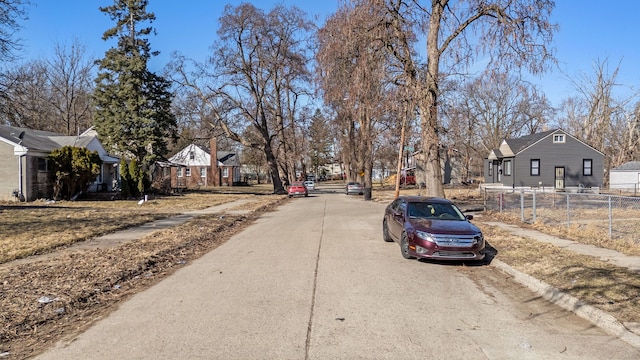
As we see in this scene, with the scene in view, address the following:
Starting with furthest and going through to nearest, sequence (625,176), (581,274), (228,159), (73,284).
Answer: (228,159), (625,176), (581,274), (73,284)

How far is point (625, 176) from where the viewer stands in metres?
48.5

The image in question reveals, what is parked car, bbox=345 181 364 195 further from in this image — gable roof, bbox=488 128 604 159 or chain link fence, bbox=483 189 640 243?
chain link fence, bbox=483 189 640 243

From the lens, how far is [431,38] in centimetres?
2175

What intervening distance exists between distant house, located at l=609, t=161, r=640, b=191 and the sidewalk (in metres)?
40.5

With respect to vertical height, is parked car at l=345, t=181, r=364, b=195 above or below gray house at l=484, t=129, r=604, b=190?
below

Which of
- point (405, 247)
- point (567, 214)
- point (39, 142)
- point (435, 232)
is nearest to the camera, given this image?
point (435, 232)

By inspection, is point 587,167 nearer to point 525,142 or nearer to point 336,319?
point 525,142

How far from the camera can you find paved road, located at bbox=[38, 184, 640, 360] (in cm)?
515

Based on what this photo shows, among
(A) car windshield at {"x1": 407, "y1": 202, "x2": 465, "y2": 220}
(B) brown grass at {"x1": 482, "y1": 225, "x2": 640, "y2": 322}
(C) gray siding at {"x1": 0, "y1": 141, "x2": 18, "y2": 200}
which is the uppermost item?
→ (C) gray siding at {"x1": 0, "y1": 141, "x2": 18, "y2": 200}

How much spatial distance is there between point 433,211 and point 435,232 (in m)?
1.83

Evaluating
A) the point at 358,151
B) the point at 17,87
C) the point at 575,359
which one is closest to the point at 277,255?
the point at 575,359

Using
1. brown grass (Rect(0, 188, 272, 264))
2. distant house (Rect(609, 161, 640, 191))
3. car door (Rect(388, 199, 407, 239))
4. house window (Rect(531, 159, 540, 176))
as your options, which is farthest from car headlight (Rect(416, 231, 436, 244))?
distant house (Rect(609, 161, 640, 191))

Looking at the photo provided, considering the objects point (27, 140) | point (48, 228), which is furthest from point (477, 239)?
point (27, 140)

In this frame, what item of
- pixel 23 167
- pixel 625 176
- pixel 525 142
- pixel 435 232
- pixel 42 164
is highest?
pixel 525 142
